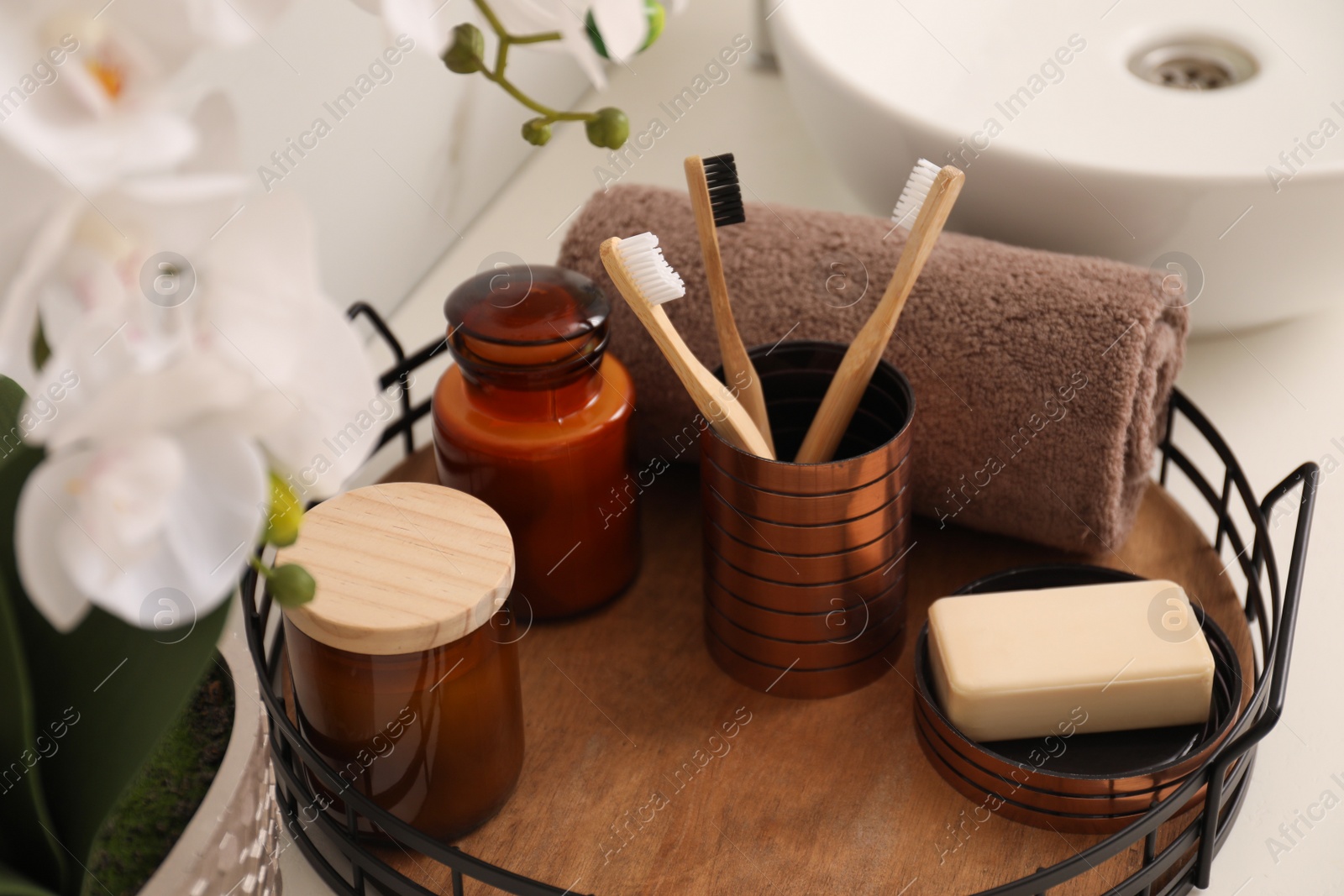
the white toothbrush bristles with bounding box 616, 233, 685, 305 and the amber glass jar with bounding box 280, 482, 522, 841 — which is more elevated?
the white toothbrush bristles with bounding box 616, 233, 685, 305

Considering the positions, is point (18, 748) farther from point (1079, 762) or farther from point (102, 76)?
point (1079, 762)

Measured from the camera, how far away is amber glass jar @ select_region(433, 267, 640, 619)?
413 mm

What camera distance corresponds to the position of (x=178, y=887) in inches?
9.8

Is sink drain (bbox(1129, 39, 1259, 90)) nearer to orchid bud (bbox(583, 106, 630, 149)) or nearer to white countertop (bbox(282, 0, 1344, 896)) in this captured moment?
white countertop (bbox(282, 0, 1344, 896))

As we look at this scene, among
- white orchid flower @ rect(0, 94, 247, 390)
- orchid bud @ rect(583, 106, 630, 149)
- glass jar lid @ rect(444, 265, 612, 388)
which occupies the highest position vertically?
white orchid flower @ rect(0, 94, 247, 390)

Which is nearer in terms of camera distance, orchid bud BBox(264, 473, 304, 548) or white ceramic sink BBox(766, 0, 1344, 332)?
orchid bud BBox(264, 473, 304, 548)

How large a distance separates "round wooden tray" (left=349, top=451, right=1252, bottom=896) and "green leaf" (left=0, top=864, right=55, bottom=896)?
0.50 feet

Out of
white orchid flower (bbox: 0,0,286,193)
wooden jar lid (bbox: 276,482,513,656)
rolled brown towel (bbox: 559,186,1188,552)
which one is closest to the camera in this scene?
white orchid flower (bbox: 0,0,286,193)

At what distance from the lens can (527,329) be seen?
0.41 meters

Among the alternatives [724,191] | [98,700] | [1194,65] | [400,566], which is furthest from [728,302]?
[1194,65]

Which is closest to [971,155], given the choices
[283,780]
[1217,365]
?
[1217,365]

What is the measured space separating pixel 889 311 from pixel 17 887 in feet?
0.92

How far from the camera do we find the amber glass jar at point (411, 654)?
34cm

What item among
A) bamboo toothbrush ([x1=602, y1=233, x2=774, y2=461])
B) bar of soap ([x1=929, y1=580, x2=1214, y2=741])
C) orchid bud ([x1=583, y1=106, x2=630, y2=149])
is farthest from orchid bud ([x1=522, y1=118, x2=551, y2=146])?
bar of soap ([x1=929, y1=580, x2=1214, y2=741])
